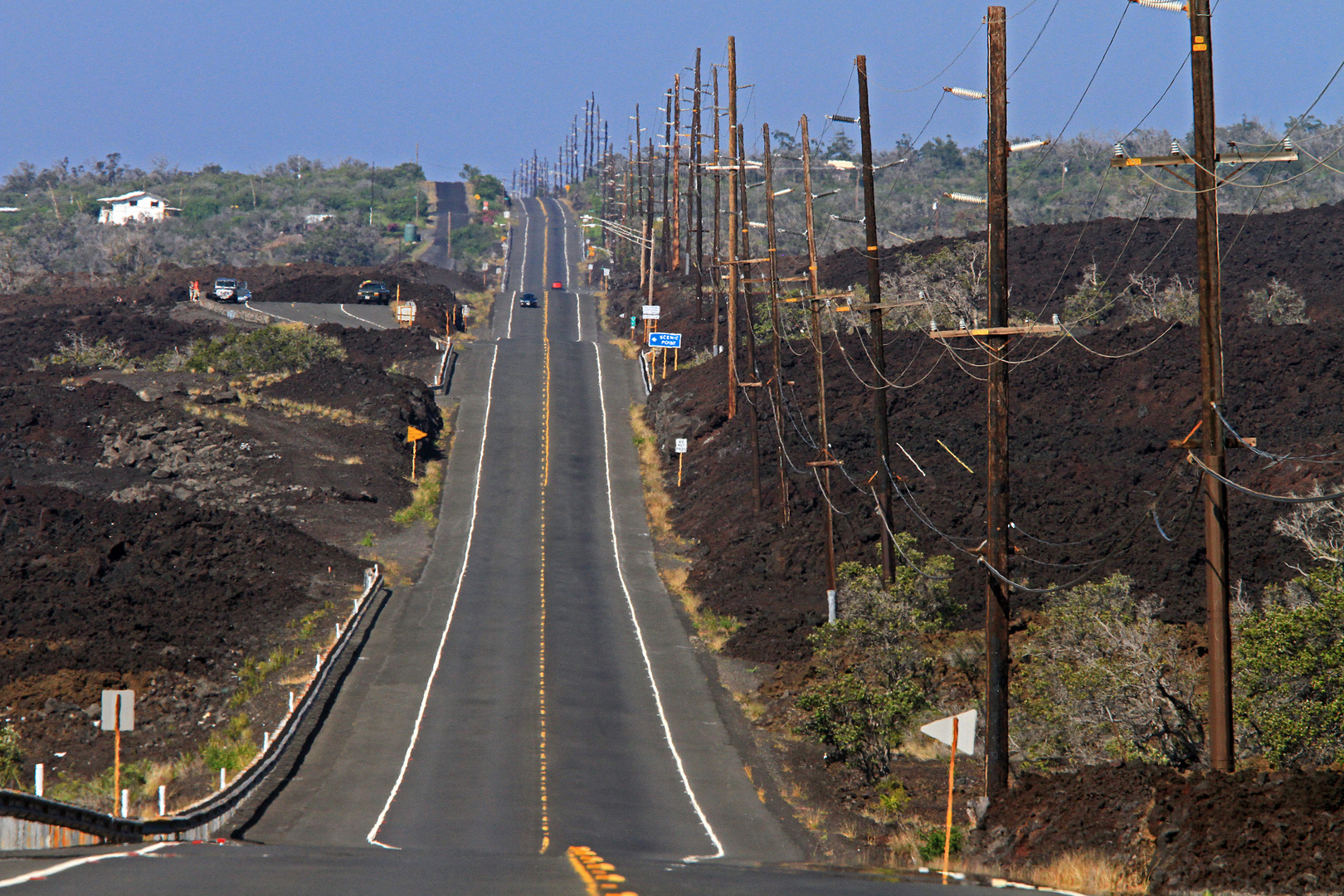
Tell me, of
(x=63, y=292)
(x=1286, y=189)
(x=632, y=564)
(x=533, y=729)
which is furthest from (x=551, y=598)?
(x=1286, y=189)

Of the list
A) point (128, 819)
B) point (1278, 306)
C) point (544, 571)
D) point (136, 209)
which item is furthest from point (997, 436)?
point (136, 209)

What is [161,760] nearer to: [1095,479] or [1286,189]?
[1095,479]

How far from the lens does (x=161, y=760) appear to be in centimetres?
3066

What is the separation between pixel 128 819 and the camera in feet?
65.0

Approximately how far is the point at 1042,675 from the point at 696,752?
9044 millimetres

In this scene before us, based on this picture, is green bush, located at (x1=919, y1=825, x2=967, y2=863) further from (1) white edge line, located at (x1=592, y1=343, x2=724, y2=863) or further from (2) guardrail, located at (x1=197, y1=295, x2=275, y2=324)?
(2) guardrail, located at (x1=197, y1=295, x2=275, y2=324)

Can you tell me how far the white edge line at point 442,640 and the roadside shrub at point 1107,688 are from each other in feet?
39.7

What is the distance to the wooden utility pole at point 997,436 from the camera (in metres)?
20.9

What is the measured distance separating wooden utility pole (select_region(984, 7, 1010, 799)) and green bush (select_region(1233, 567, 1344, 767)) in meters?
3.93

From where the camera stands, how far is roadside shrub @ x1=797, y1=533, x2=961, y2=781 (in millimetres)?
27469

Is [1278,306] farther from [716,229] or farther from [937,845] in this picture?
[937,845]

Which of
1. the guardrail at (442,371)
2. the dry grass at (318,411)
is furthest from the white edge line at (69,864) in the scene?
the guardrail at (442,371)

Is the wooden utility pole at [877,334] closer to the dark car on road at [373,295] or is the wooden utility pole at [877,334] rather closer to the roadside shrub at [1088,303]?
the roadside shrub at [1088,303]

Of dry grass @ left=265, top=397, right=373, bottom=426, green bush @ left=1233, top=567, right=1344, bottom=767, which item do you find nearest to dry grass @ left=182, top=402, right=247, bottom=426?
dry grass @ left=265, top=397, right=373, bottom=426
